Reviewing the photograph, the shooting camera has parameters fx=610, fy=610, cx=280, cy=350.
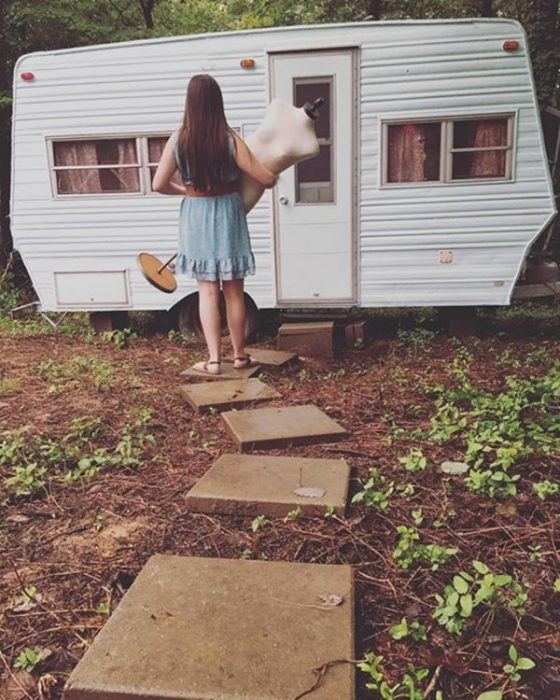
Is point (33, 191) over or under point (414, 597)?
over

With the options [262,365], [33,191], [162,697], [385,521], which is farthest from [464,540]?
[33,191]

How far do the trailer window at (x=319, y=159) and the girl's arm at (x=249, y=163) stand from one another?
1741 millimetres

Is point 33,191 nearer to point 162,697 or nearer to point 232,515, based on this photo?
point 232,515

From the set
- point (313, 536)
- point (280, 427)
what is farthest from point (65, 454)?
point (313, 536)

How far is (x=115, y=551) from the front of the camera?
192 centimetres

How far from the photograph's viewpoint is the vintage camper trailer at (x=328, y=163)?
5.14 m

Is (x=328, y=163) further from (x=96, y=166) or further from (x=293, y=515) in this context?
(x=293, y=515)

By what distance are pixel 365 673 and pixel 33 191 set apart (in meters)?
5.67

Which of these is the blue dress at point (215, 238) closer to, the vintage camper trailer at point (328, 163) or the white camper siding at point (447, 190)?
the vintage camper trailer at point (328, 163)

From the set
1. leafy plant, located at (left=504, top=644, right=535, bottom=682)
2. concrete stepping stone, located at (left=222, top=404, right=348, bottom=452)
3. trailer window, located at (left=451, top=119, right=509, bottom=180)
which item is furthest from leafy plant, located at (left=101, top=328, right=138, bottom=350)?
leafy plant, located at (left=504, top=644, right=535, bottom=682)

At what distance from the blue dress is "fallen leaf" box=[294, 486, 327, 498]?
2.08m

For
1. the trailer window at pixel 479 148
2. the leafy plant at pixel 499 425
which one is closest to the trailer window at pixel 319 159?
the trailer window at pixel 479 148

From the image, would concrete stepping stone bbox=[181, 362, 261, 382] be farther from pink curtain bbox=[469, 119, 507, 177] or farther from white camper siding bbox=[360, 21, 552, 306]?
pink curtain bbox=[469, 119, 507, 177]

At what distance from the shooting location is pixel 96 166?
5762 mm
